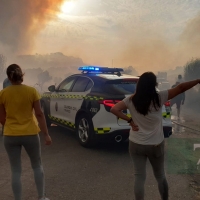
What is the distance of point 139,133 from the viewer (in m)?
2.64

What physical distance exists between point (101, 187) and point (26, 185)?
1.02 metres

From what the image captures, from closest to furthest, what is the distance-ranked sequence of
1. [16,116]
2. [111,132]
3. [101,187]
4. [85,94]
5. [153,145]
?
[153,145] → [16,116] → [101,187] → [111,132] → [85,94]

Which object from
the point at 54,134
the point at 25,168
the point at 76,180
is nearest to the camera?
the point at 76,180

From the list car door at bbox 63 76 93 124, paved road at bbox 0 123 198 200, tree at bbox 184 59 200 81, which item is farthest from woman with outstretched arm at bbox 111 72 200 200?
tree at bbox 184 59 200 81

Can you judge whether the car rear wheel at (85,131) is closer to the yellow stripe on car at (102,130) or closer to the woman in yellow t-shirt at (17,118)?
the yellow stripe on car at (102,130)

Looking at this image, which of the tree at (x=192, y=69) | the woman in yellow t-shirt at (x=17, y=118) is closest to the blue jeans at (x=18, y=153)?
the woman in yellow t-shirt at (x=17, y=118)

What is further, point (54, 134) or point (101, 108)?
point (54, 134)

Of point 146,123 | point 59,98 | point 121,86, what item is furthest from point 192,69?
point 146,123

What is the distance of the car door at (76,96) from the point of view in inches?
223

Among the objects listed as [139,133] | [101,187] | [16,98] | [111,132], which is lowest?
[101,187]

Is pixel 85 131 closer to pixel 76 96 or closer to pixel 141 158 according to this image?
pixel 76 96

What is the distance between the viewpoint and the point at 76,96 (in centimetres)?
584

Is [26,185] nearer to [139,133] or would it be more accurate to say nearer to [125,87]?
[139,133]

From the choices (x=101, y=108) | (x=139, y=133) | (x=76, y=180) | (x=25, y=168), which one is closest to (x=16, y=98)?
(x=139, y=133)
